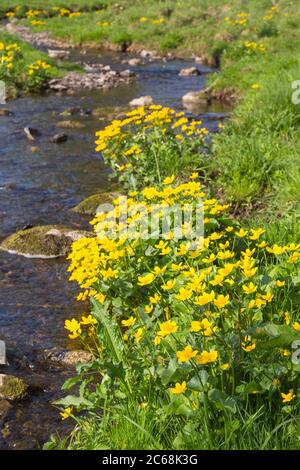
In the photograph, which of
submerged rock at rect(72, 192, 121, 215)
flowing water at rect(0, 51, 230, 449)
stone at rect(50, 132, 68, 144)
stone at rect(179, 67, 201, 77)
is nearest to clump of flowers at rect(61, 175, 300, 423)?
flowing water at rect(0, 51, 230, 449)

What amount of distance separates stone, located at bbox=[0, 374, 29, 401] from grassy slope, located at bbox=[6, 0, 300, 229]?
3.11 metres

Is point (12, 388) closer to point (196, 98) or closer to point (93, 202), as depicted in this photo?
point (93, 202)

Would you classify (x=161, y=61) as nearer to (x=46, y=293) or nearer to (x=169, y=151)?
(x=169, y=151)

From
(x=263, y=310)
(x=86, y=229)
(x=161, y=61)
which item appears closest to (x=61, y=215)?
(x=86, y=229)

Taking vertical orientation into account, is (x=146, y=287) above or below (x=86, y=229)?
above

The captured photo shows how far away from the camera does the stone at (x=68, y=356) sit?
533 cm

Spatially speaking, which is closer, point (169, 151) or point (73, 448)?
point (73, 448)

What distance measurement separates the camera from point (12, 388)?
484 centimetres

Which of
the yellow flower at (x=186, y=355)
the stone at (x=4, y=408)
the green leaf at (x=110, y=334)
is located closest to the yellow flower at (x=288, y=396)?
the yellow flower at (x=186, y=355)

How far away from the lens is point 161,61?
21.7 metres

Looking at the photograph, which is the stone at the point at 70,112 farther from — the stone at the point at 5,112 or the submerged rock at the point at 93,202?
the submerged rock at the point at 93,202

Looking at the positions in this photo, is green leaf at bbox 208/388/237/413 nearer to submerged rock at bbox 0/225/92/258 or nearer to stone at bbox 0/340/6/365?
stone at bbox 0/340/6/365

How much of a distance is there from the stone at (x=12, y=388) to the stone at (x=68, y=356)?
19.7 inches

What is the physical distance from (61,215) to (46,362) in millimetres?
3556
